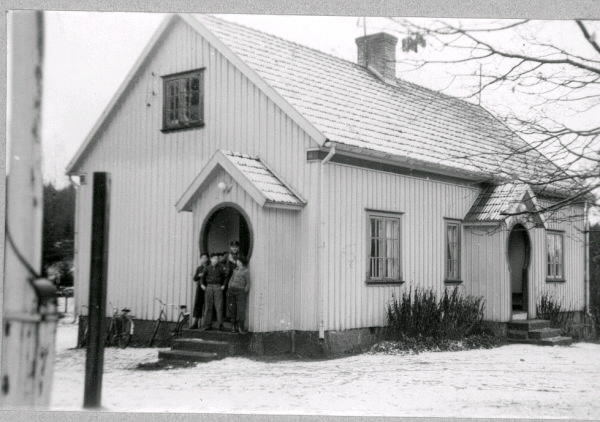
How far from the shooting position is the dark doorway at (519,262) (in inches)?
688

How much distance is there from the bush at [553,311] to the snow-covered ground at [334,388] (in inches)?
132

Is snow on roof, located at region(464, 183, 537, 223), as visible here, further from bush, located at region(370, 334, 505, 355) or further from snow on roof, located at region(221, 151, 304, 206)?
snow on roof, located at region(221, 151, 304, 206)

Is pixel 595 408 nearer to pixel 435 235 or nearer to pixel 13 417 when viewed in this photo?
pixel 435 235

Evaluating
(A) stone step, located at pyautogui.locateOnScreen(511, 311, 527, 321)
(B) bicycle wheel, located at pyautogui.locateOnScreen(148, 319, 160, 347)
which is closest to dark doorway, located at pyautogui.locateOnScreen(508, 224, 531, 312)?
(A) stone step, located at pyautogui.locateOnScreen(511, 311, 527, 321)

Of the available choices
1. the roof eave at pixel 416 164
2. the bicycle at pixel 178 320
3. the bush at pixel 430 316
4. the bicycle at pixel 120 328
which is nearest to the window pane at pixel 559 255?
the roof eave at pixel 416 164

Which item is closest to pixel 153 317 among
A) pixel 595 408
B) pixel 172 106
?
pixel 172 106

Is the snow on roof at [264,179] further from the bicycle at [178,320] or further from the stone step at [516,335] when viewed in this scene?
the stone step at [516,335]

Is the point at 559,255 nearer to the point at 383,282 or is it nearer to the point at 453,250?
the point at 453,250

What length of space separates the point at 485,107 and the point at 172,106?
5.36 metres

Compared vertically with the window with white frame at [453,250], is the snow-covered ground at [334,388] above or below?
below

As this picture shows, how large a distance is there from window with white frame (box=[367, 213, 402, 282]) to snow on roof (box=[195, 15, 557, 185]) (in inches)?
48.0

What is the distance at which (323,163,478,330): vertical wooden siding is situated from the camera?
1423 centimetres

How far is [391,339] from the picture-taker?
590 inches

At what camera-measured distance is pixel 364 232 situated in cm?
1490
